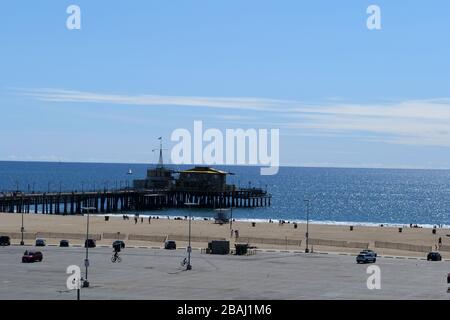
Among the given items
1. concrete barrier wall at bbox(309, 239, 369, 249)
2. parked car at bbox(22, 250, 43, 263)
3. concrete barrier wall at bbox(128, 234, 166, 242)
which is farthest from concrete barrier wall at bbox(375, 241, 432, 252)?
parked car at bbox(22, 250, 43, 263)

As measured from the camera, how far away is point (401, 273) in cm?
5938

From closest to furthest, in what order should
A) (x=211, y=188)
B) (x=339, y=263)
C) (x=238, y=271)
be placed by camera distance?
(x=238, y=271), (x=339, y=263), (x=211, y=188)

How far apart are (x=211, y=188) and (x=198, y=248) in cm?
9996

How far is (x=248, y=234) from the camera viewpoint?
3935 inches

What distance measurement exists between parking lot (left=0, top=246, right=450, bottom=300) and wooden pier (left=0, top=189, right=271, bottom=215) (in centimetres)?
8168

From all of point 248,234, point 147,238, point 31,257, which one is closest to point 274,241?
point 147,238

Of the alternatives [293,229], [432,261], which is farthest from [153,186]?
[432,261]

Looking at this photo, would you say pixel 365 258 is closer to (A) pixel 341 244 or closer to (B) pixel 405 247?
(B) pixel 405 247

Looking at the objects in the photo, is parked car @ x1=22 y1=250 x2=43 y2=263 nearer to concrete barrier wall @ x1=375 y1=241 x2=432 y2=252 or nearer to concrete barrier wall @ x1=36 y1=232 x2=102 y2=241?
concrete barrier wall @ x1=36 y1=232 x2=102 y2=241

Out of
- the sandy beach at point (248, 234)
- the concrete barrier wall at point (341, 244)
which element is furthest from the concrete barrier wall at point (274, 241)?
the concrete barrier wall at point (341, 244)

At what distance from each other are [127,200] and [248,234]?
77.6 metres

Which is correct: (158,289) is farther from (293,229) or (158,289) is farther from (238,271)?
(293,229)

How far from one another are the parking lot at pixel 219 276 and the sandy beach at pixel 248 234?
465 inches

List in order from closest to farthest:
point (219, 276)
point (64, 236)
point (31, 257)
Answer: point (219, 276) < point (31, 257) < point (64, 236)
